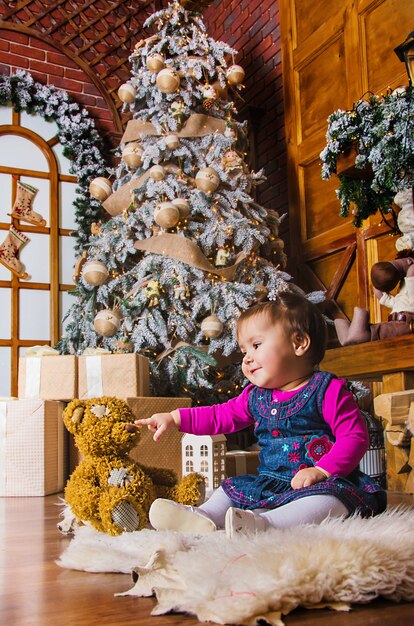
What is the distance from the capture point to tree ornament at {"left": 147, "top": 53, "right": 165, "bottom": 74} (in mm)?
3125

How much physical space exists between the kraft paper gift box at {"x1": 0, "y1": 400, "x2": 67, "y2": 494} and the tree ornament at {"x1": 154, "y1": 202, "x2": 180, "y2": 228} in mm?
917

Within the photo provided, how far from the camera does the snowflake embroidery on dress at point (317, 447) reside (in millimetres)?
1296

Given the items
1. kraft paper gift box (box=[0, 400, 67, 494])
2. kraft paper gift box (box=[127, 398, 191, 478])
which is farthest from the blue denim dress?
kraft paper gift box (box=[0, 400, 67, 494])

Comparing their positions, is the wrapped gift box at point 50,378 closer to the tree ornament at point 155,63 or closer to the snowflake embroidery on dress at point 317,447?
the snowflake embroidery on dress at point 317,447

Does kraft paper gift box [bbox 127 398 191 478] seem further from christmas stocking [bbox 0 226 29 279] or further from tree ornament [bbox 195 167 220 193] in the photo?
christmas stocking [bbox 0 226 29 279]

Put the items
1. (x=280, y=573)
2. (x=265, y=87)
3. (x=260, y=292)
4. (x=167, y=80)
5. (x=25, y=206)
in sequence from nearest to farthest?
(x=280, y=573) → (x=260, y=292) → (x=167, y=80) → (x=265, y=87) → (x=25, y=206)

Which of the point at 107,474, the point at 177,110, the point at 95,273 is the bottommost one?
the point at 107,474

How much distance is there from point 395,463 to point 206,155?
1.69 metres

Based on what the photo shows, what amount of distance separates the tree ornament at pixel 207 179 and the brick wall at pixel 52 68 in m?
1.61

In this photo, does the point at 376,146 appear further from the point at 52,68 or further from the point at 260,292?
the point at 52,68

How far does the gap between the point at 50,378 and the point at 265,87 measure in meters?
2.33

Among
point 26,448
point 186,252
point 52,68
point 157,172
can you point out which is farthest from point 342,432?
point 52,68

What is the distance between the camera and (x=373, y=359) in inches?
86.8

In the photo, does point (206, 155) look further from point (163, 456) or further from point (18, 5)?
point (18, 5)
